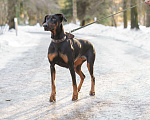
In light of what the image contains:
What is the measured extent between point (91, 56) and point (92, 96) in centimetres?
88

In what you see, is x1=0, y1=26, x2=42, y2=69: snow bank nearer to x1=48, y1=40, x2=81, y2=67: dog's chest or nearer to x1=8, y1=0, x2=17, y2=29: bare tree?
x1=48, y1=40, x2=81, y2=67: dog's chest

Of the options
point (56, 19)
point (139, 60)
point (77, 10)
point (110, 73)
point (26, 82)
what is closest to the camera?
point (56, 19)

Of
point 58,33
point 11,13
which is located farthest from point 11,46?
point 11,13

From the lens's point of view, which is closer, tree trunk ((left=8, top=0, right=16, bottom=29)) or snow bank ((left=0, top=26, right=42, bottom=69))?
snow bank ((left=0, top=26, right=42, bottom=69))

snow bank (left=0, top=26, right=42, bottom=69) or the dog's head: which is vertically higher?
the dog's head

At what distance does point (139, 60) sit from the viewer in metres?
10.1

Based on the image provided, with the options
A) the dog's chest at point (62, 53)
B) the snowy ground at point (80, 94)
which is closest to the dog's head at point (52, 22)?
the dog's chest at point (62, 53)

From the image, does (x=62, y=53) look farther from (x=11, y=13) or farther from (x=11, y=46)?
(x=11, y=13)

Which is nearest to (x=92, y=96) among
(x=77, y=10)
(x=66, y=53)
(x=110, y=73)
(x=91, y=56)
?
(x=91, y=56)

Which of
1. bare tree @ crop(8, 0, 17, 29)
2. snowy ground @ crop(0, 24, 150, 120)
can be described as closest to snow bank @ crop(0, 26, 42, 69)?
snowy ground @ crop(0, 24, 150, 120)

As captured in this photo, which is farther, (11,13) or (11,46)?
(11,13)

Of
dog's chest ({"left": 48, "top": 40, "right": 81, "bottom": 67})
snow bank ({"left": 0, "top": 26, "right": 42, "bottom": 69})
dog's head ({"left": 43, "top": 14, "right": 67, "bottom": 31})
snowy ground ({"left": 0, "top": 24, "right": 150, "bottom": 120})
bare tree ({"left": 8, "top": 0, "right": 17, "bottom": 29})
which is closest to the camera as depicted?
snowy ground ({"left": 0, "top": 24, "right": 150, "bottom": 120})

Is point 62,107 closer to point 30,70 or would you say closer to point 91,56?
point 91,56

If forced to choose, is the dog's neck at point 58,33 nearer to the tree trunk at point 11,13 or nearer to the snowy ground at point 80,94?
the snowy ground at point 80,94
